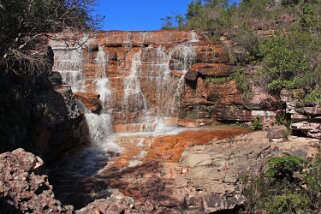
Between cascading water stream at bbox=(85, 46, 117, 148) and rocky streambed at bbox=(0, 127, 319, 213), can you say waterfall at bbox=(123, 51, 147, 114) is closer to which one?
cascading water stream at bbox=(85, 46, 117, 148)

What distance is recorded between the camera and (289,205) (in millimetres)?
9531

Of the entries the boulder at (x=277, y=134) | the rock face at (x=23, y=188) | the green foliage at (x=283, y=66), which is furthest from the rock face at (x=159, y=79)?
the rock face at (x=23, y=188)

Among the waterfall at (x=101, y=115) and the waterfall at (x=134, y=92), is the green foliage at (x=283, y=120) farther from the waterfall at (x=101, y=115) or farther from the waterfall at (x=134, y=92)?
the waterfall at (x=101, y=115)

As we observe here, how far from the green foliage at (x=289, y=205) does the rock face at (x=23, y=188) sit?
4692 millimetres

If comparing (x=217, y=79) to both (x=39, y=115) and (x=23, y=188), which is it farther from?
(x=23, y=188)

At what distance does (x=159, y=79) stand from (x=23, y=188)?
10708 millimetres

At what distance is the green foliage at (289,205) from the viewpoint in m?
9.48

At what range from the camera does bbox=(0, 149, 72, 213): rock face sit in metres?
6.95

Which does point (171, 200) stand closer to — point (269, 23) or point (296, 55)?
point (296, 55)

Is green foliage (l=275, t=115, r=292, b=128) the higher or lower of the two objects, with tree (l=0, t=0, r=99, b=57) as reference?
lower

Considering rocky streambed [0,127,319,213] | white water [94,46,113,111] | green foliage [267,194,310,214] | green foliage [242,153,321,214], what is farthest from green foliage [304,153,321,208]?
white water [94,46,113,111]

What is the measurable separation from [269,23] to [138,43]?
6.35 m

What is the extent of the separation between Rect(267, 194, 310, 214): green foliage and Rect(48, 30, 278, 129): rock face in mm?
5973

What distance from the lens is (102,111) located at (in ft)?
54.4
